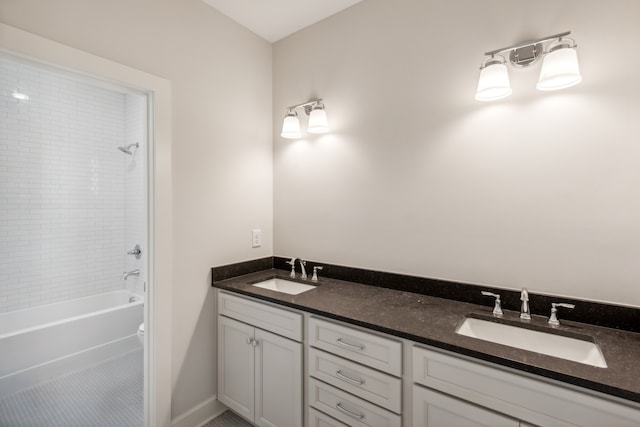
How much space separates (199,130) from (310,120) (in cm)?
71

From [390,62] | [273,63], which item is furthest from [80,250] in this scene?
[390,62]

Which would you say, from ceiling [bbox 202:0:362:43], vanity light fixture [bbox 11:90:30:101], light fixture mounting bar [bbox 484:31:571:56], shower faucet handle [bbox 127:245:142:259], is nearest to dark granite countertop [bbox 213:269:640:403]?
light fixture mounting bar [bbox 484:31:571:56]

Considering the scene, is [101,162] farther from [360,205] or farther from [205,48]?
[360,205]

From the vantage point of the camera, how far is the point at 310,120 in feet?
6.71

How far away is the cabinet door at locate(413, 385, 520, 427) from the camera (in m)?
1.05

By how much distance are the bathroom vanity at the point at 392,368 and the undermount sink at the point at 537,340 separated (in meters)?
0.04

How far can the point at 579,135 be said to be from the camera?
133 centimetres

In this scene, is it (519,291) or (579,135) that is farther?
(519,291)

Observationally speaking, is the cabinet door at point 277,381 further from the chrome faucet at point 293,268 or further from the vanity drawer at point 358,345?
the chrome faucet at point 293,268

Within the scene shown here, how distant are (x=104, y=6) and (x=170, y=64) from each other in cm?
37

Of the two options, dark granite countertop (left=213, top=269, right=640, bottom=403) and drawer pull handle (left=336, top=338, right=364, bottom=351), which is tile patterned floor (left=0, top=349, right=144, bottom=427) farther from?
drawer pull handle (left=336, top=338, right=364, bottom=351)

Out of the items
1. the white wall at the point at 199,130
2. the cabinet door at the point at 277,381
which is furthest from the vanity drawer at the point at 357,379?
the white wall at the point at 199,130

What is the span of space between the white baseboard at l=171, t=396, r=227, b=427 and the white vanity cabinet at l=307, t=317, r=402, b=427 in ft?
2.68

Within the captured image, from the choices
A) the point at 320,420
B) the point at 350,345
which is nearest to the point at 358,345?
the point at 350,345
